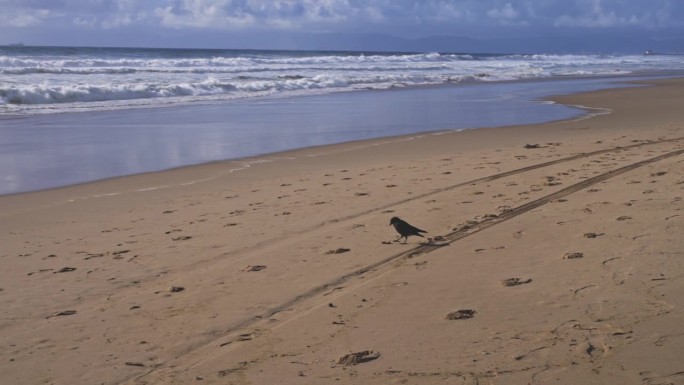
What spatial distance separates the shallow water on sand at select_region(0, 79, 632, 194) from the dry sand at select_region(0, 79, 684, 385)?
1.67m

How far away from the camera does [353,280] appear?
4820 mm

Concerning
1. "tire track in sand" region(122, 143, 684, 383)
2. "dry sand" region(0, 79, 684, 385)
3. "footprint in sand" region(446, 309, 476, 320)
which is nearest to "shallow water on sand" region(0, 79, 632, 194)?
"dry sand" region(0, 79, 684, 385)

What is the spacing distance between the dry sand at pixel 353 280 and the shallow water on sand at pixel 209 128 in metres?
1.67

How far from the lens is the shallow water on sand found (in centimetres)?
1082

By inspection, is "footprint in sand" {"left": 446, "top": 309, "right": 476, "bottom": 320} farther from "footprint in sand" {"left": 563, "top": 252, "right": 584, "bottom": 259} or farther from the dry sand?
"footprint in sand" {"left": 563, "top": 252, "right": 584, "bottom": 259}

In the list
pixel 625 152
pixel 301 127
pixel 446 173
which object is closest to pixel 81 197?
pixel 446 173

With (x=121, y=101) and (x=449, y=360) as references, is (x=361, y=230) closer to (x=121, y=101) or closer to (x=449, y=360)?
(x=449, y=360)

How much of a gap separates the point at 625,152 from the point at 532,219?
461cm

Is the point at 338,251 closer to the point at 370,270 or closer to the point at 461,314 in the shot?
the point at 370,270

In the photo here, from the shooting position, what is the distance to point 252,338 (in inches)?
154

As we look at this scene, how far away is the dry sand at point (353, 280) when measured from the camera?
3506 millimetres

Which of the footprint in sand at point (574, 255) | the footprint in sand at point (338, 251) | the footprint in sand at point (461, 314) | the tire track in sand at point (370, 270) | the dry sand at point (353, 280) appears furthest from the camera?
the footprint in sand at point (338, 251)

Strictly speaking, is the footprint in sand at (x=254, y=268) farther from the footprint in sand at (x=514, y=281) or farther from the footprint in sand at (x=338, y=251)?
the footprint in sand at (x=514, y=281)

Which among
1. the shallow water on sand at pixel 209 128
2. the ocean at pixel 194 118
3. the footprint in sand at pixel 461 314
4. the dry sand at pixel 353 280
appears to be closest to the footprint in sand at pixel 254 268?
the dry sand at pixel 353 280
